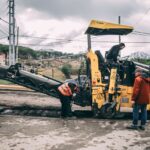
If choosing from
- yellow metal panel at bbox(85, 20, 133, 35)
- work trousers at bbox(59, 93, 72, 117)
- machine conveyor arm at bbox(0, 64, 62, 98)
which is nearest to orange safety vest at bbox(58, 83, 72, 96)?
work trousers at bbox(59, 93, 72, 117)

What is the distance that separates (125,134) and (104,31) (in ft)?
12.0

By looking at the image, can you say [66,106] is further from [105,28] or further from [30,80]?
[105,28]

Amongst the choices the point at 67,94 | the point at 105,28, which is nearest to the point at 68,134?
the point at 67,94

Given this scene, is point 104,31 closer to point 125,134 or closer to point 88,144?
point 125,134

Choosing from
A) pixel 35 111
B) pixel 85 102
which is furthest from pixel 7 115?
pixel 85 102

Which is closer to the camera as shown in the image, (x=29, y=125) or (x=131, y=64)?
(x=29, y=125)

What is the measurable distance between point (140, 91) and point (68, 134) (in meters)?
2.23

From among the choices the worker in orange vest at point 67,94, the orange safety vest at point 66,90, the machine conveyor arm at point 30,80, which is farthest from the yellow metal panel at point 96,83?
the machine conveyor arm at point 30,80

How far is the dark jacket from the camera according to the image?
357 inches

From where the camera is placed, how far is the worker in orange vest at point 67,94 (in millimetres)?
10555

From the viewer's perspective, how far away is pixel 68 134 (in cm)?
838

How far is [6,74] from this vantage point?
11727 mm

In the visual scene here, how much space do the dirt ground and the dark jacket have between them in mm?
801

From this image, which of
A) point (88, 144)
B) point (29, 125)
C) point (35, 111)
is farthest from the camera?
point (35, 111)
